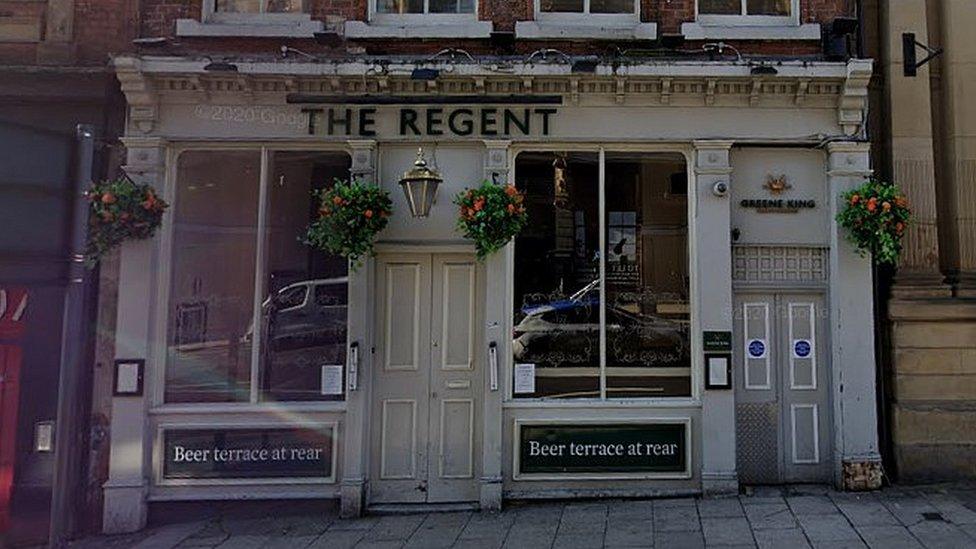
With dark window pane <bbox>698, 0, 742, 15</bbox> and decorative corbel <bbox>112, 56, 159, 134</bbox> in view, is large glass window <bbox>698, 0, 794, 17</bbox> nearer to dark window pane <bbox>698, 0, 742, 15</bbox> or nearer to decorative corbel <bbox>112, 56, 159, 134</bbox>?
dark window pane <bbox>698, 0, 742, 15</bbox>

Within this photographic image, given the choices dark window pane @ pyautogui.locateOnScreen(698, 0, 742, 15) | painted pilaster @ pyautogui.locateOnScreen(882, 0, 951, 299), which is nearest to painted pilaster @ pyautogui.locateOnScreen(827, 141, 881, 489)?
painted pilaster @ pyautogui.locateOnScreen(882, 0, 951, 299)

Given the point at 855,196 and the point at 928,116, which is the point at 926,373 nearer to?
the point at 855,196

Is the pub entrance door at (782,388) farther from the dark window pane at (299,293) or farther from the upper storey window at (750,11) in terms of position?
the dark window pane at (299,293)

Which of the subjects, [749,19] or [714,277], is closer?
[714,277]

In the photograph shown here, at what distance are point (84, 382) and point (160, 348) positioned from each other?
0.81 meters

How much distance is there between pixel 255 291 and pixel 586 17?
4.79 meters

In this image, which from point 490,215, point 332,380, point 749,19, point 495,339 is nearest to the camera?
point 490,215

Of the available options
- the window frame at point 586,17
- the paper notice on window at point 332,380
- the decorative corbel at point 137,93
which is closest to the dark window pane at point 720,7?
the window frame at point 586,17

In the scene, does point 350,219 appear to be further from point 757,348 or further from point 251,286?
point 757,348

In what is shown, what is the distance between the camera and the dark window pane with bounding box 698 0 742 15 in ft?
24.1

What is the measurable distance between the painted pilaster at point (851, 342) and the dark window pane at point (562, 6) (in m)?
3.16

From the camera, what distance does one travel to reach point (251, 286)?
7051 mm

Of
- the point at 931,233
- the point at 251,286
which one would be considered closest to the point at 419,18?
the point at 251,286

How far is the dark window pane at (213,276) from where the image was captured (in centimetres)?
698
